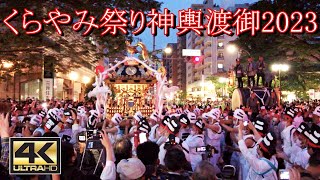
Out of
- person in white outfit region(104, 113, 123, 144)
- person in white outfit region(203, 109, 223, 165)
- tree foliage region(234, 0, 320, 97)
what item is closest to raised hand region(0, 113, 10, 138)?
person in white outfit region(104, 113, 123, 144)

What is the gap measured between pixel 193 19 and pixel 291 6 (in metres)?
9.98

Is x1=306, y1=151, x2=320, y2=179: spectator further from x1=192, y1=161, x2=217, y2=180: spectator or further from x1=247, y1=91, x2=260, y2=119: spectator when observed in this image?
x1=247, y1=91, x2=260, y2=119: spectator

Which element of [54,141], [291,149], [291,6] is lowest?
[291,149]

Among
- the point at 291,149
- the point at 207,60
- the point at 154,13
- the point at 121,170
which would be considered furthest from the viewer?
the point at 207,60

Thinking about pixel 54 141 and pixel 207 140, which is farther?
pixel 207 140

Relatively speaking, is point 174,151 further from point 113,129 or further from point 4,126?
point 113,129

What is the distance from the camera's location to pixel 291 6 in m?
23.2

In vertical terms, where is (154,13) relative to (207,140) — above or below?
above

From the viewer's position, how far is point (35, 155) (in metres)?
2.89

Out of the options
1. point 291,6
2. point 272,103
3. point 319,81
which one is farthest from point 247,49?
point 319,81

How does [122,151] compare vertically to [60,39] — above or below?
below

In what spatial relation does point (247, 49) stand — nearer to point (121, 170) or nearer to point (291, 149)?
point (291, 149)

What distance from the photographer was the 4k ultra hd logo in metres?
2.89

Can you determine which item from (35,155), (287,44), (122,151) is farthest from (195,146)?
(287,44)
